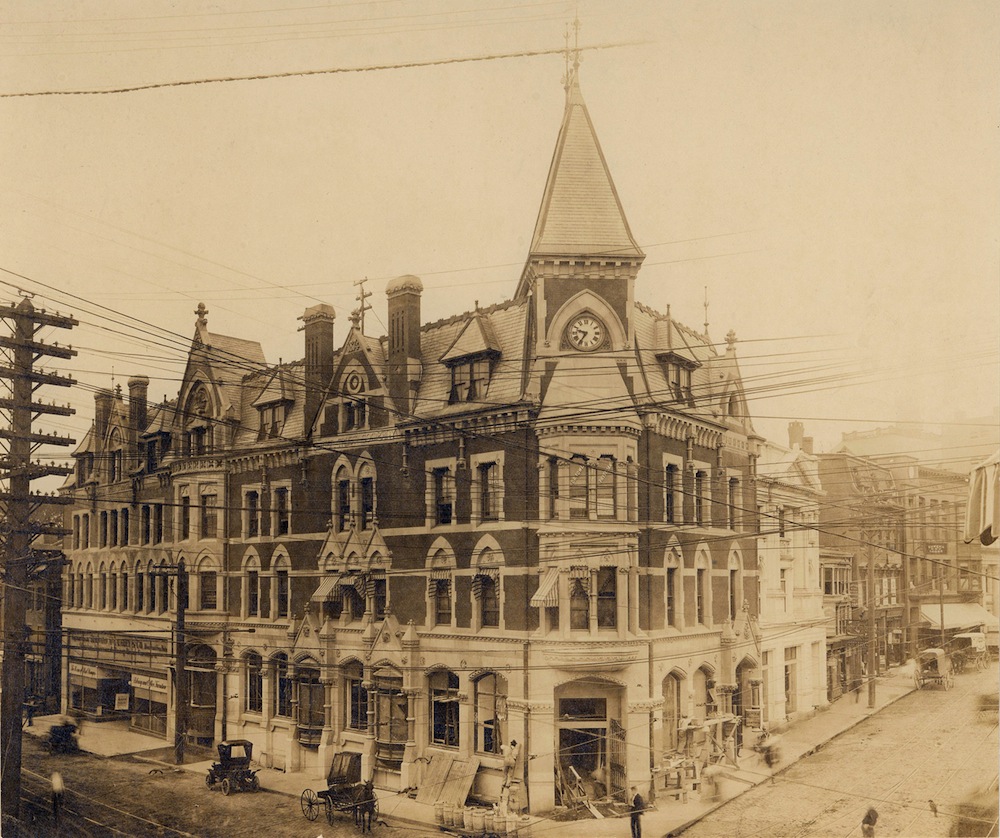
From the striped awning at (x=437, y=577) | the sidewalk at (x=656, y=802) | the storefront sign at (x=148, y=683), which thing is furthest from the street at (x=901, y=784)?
the storefront sign at (x=148, y=683)

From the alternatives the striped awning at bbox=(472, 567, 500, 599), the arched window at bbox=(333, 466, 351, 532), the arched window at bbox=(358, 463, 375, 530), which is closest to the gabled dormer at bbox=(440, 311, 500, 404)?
the arched window at bbox=(358, 463, 375, 530)

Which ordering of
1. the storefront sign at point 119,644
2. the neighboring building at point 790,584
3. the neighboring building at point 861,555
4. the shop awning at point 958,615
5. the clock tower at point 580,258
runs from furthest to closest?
1. the storefront sign at point 119,644
2. the neighboring building at point 790,584
3. the neighboring building at point 861,555
4. the clock tower at point 580,258
5. the shop awning at point 958,615

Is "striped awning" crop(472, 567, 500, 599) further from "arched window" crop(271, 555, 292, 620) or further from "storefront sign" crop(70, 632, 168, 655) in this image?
"storefront sign" crop(70, 632, 168, 655)

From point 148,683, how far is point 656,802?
27.3ft

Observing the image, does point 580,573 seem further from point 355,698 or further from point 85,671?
point 85,671

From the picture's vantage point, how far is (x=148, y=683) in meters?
14.1

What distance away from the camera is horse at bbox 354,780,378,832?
11.3 metres

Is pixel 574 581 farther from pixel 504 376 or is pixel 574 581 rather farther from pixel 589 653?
pixel 504 376

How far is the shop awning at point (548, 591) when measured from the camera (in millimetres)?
11250

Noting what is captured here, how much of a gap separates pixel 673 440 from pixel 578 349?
1816 mm

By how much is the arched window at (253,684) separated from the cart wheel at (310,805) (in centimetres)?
199

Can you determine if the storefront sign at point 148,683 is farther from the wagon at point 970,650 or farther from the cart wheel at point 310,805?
the wagon at point 970,650

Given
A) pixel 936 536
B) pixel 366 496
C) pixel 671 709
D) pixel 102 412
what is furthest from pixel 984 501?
pixel 102 412

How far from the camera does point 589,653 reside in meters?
11.4
